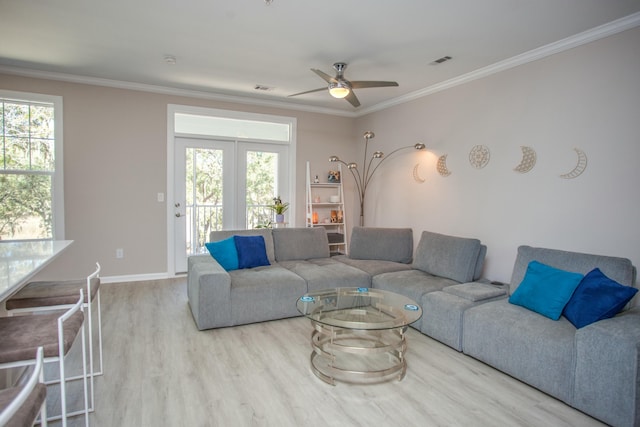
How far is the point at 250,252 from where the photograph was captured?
4.20 m

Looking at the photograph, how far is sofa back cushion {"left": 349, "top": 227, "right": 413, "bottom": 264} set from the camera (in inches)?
191

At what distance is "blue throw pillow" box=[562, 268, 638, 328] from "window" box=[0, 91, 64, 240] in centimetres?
550

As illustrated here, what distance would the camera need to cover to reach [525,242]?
374 centimetres

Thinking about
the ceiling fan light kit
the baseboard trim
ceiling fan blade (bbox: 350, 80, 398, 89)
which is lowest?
the baseboard trim

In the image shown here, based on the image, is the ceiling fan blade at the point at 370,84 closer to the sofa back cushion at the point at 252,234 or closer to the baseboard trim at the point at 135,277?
the sofa back cushion at the point at 252,234

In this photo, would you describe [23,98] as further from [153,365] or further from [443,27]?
[443,27]

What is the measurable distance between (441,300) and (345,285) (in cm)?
109

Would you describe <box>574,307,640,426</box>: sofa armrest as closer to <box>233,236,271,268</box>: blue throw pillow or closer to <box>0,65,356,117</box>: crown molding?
<box>233,236,271,268</box>: blue throw pillow

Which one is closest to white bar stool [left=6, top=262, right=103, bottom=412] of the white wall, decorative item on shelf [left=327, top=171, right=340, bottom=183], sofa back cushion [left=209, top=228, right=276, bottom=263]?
sofa back cushion [left=209, top=228, right=276, bottom=263]

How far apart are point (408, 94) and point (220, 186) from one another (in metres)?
3.10

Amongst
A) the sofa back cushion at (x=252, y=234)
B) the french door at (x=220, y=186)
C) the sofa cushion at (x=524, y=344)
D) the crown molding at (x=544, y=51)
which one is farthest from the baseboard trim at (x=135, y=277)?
the crown molding at (x=544, y=51)

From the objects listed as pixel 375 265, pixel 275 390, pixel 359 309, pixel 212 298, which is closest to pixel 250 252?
pixel 212 298

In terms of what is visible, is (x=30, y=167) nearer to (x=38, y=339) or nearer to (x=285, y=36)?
(x=285, y=36)

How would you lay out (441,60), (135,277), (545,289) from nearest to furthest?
1. (545,289)
2. (441,60)
3. (135,277)
